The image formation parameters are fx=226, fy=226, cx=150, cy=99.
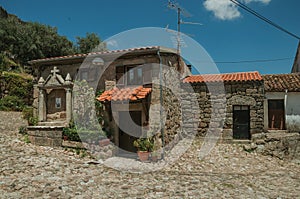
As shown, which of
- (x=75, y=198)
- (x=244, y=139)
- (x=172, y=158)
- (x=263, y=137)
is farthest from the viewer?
(x=244, y=139)

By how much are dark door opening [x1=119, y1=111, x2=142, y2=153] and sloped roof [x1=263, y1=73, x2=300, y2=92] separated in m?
7.52

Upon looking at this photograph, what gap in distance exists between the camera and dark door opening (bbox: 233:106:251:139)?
11.5 m

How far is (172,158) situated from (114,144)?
8.54 feet


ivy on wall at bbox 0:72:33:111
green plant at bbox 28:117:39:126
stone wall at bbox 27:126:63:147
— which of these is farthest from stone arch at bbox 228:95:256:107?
ivy on wall at bbox 0:72:33:111

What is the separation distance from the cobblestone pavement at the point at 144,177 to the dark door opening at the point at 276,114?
3.73 metres

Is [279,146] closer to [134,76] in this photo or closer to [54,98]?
[134,76]

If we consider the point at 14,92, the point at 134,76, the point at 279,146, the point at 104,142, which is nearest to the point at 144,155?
the point at 104,142

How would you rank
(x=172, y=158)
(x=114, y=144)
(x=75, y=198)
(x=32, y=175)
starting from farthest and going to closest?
(x=114, y=144) → (x=172, y=158) → (x=32, y=175) → (x=75, y=198)

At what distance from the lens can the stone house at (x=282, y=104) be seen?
1219 centimetres

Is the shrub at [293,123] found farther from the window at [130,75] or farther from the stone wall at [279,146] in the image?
the window at [130,75]

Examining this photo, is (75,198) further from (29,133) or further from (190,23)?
(190,23)

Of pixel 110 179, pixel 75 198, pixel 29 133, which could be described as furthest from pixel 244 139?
pixel 29 133

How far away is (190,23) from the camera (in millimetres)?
11625

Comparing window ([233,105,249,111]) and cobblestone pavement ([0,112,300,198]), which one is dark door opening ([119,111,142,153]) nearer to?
cobblestone pavement ([0,112,300,198])
